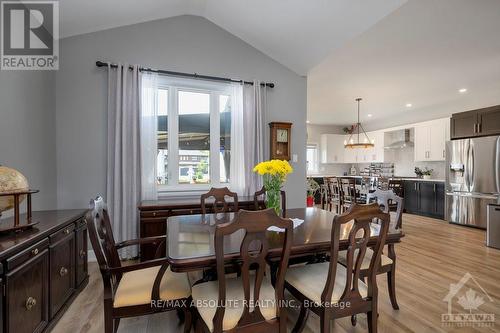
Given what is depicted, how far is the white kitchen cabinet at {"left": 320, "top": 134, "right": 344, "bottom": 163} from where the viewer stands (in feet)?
30.1

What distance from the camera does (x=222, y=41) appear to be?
12.7 ft

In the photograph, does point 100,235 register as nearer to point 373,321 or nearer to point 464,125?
point 373,321

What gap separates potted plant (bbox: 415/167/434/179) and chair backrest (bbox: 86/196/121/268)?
25.3 ft

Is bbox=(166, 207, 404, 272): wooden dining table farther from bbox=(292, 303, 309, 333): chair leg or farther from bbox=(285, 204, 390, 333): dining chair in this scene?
bbox=(292, 303, 309, 333): chair leg

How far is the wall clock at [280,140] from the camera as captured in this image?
400 cm

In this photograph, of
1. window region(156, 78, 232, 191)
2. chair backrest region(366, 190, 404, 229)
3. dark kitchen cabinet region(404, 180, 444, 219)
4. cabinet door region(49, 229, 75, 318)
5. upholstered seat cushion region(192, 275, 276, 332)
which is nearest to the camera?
upholstered seat cushion region(192, 275, 276, 332)

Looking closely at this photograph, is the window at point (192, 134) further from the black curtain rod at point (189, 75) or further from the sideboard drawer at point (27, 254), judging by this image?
the sideboard drawer at point (27, 254)

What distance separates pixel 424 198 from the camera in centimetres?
626

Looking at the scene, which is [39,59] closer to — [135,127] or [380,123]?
[135,127]

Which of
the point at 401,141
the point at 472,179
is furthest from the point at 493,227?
the point at 401,141

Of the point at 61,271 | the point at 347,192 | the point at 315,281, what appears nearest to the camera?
the point at 315,281

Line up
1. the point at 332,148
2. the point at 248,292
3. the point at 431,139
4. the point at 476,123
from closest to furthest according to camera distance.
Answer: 1. the point at 248,292
2. the point at 476,123
3. the point at 431,139
4. the point at 332,148
